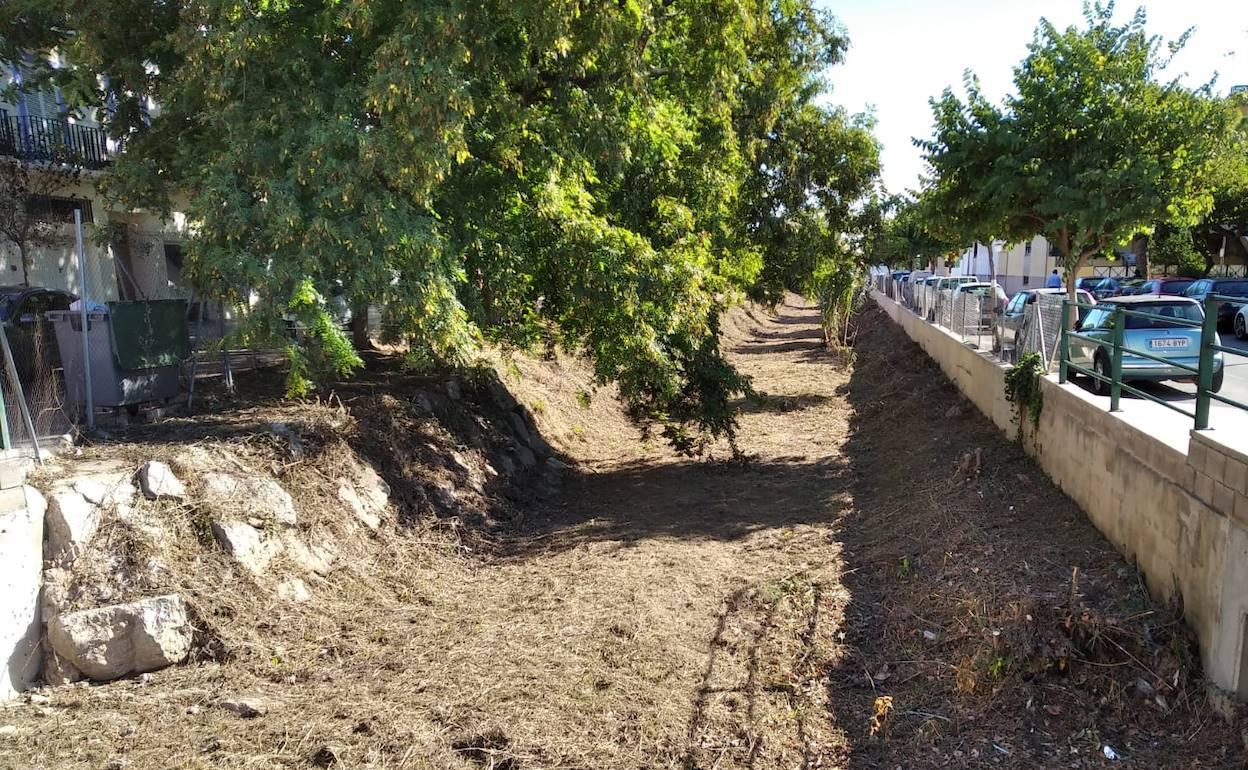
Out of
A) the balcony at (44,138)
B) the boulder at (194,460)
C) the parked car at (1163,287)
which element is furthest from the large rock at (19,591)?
the parked car at (1163,287)

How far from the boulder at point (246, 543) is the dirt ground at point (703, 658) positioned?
21cm

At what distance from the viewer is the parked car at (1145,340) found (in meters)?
9.84

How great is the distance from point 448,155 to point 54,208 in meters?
12.4

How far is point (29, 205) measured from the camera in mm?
14594

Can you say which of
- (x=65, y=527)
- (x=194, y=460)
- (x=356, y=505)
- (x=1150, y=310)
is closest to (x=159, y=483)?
(x=194, y=460)

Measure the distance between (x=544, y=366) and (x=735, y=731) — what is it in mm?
13904

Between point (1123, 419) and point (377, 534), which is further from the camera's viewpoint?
point (377, 534)

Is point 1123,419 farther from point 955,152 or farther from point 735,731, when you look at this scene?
point 955,152

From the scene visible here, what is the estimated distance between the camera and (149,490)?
6520 millimetres

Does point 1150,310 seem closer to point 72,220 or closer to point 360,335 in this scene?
point 360,335

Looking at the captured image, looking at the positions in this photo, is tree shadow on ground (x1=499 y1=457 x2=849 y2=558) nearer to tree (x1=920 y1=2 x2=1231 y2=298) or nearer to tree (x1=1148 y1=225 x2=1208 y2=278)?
tree (x1=920 y1=2 x2=1231 y2=298)

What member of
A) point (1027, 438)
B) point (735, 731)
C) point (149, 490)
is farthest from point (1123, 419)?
point (149, 490)

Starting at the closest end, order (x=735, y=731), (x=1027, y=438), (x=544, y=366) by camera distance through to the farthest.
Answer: (x=735, y=731) → (x=1027, y=438) → (x=544, y=366)

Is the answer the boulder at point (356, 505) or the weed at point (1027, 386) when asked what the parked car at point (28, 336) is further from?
the weed at point (1027, 386)
